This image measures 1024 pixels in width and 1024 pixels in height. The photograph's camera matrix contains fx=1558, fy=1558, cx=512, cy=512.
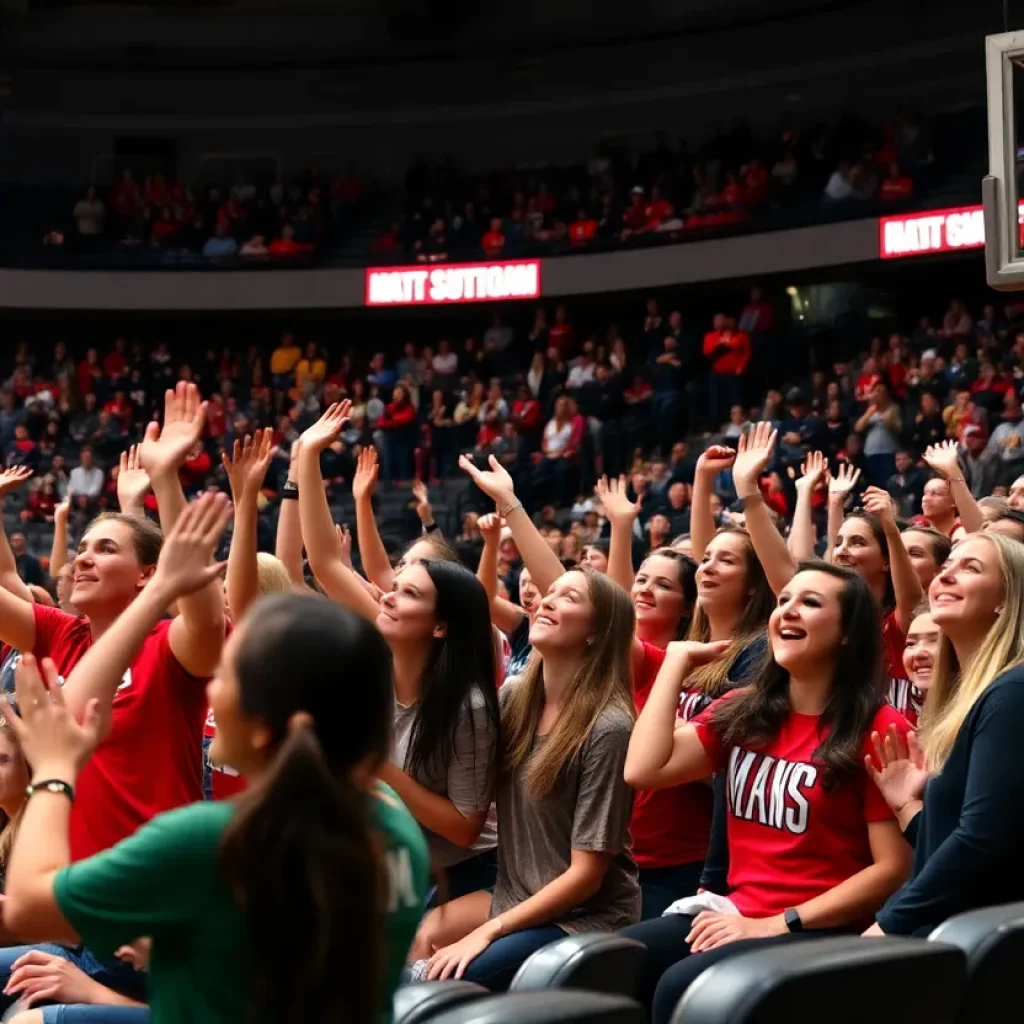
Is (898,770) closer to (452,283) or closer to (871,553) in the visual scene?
(871,553)

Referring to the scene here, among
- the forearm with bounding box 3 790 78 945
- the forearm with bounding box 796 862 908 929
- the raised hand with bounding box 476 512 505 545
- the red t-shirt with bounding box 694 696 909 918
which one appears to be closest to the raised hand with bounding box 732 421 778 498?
the raised hand with bounding box 476 512 505 545

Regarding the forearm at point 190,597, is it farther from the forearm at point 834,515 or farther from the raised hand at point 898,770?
the forearm at point 834,515

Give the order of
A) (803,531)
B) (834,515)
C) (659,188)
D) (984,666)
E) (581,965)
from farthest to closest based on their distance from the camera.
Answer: (659,188)
(834,515)
(803,531)
(984,666)
(581,965)

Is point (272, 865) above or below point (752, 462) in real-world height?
below

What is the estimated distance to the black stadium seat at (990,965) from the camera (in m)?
1.87

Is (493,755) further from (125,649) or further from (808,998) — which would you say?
(808,998)

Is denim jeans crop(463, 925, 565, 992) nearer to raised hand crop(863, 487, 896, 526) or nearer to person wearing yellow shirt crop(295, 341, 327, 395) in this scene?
raised hand crop(863, 487, 896, 526)

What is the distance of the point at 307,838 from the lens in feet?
5.24

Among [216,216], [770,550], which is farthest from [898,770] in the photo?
[216,216]

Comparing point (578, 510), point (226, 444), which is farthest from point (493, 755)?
point (226, 444)

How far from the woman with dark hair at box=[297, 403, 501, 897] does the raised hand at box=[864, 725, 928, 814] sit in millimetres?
909

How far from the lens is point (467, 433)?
584 inches

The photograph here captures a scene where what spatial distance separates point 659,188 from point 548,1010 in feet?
49.3

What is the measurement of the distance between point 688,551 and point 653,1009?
81.6 inches
